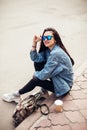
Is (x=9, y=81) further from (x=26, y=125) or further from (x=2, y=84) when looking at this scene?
(x=26, y=125)

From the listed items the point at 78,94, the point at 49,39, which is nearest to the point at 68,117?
the point at 78,94

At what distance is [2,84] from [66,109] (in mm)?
1601

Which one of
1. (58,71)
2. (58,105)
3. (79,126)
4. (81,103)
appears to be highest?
(58,71)

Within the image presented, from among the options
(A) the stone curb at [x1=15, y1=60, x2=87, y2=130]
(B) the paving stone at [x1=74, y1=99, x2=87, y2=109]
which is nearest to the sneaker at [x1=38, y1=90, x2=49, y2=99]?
(A) the stone curb at [x1=15, y1=60, x2=87, y2=130]

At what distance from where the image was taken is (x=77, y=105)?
4.30m

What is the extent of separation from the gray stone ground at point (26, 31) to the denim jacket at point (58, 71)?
0.87m

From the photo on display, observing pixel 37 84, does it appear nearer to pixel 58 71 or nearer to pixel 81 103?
pixel 58 71

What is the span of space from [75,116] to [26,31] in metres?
4.54

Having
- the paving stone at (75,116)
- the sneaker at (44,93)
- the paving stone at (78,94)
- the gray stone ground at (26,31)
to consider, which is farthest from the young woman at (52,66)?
the gray stone ground at (26,31)

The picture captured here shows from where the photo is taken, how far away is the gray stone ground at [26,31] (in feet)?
17.7

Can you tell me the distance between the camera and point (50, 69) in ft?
13.6

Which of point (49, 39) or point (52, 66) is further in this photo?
point (49, 39)

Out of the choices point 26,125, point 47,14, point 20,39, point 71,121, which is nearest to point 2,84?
point 26,125

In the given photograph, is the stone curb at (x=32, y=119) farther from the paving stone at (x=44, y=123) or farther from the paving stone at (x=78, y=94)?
the paving stone at (x=78, y=94)
